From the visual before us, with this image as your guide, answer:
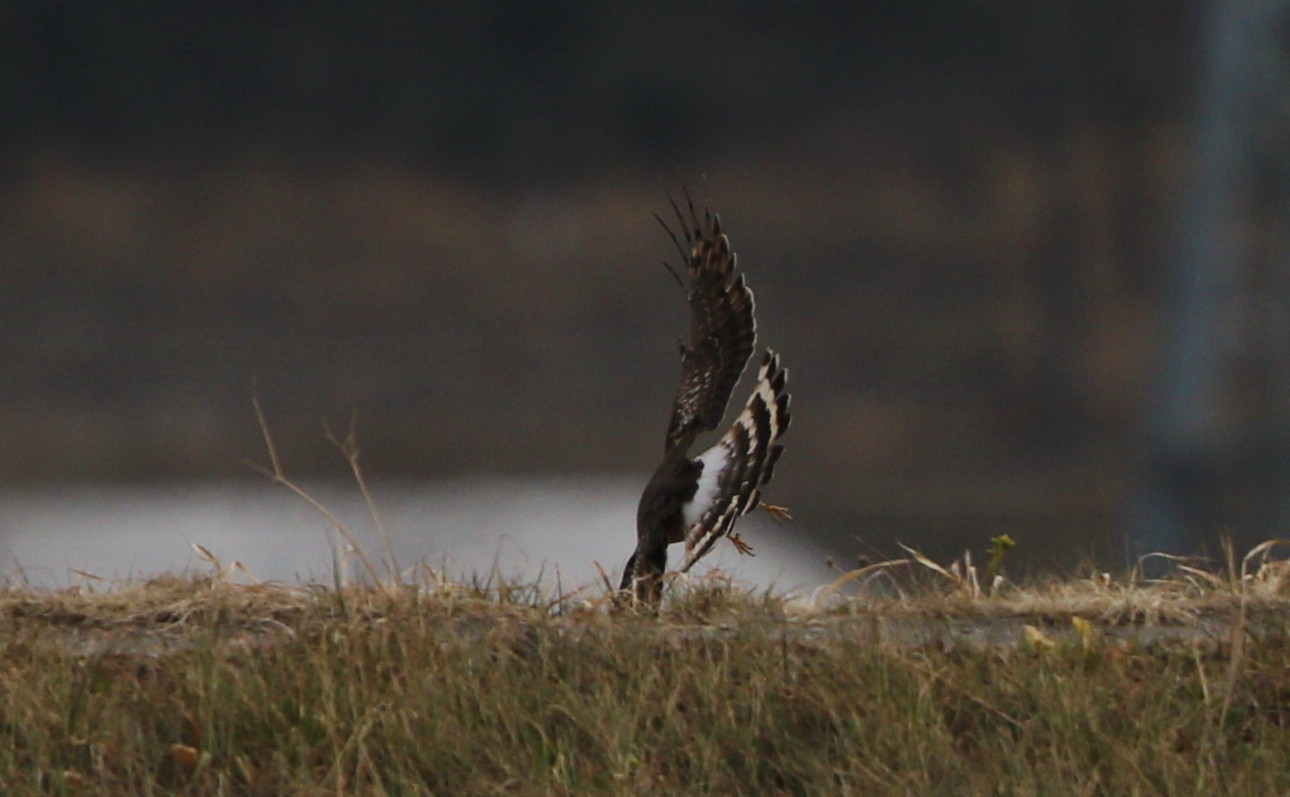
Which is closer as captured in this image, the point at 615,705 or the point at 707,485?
the point at 615,705

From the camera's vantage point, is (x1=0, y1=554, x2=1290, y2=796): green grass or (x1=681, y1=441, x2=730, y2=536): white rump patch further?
(x1=681, y1=441, x2=730, y2=536): white rump patch

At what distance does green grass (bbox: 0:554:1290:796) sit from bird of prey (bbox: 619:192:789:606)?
288 mm

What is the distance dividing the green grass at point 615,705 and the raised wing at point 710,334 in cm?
73

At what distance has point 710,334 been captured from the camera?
22.7 feet

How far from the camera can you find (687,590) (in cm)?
684

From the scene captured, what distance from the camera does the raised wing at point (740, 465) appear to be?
6500mm

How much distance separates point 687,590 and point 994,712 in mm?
1426

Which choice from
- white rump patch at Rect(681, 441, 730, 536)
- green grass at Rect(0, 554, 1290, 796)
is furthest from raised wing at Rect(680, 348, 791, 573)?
green grass at Rect(0, 554, 1290, 796)

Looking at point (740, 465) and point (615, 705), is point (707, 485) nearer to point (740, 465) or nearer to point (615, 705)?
point (740, 465)

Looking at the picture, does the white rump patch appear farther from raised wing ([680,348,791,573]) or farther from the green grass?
the green grass

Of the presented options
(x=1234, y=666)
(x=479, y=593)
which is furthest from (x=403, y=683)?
Result: (x=1234, y=666)

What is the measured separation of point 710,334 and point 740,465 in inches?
23.7

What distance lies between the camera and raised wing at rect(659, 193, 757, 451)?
22.3 ft

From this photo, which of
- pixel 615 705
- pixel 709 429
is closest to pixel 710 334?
pixel 709 429
